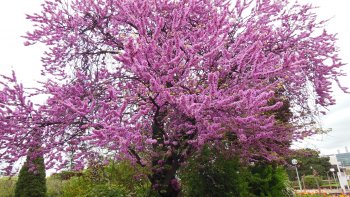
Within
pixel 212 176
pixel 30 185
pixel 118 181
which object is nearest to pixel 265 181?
pixel 212 176

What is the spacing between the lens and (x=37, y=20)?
7.16 m

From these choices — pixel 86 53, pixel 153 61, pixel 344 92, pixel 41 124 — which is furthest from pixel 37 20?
pixel 344 92

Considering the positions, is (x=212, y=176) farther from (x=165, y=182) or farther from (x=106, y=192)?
(x=106, y=192)

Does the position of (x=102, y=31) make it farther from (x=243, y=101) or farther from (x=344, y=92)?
(x=344, y=92)

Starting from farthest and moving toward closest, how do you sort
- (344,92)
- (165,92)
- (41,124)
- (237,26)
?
(344,92) < (237,26) < (41,124) < (165,92)

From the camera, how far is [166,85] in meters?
4.93

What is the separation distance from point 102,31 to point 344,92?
7.39 m

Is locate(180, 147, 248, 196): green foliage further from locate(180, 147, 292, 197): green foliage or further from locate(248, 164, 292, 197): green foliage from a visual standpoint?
locate(248, 164, 292, 197): green foliage

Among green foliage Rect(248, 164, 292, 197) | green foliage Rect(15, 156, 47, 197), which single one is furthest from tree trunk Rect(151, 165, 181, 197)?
green foliage Rect(15, 156, 47, 197)

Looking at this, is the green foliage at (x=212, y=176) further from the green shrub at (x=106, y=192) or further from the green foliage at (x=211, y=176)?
the green shrub at (x=106, y=192)

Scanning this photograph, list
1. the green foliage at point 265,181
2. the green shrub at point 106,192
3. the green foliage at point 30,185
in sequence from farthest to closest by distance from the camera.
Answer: the green foliage at point 30,185, the green foliage at point 265,181, the green shrub at point 106,192

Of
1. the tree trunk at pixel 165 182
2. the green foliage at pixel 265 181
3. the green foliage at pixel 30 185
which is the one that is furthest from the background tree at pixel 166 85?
the green foliage at pixel 30 185

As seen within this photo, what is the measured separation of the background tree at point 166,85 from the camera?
409 cm

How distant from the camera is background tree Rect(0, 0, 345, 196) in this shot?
161 inches
